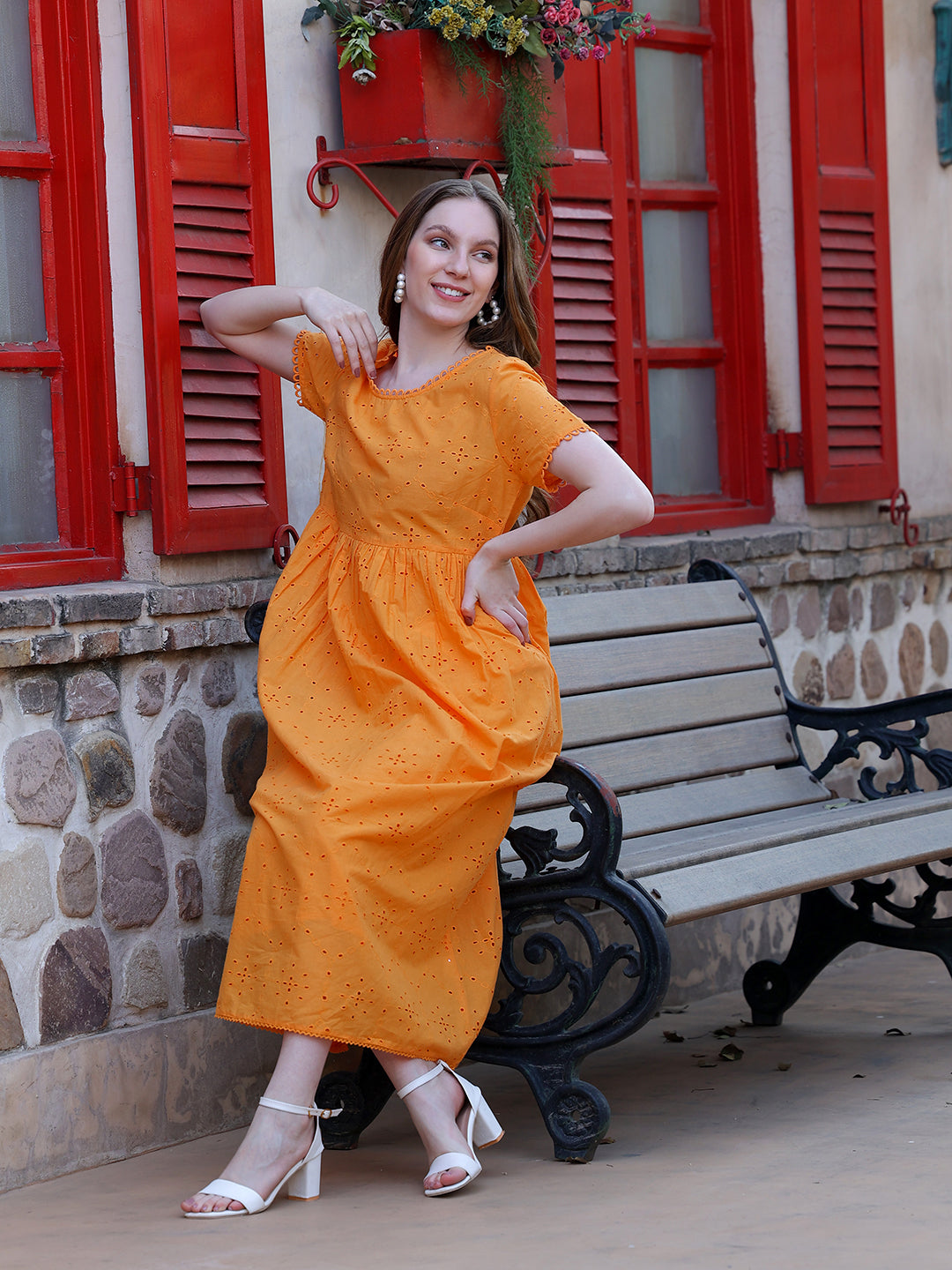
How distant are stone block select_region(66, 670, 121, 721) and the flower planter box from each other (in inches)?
48.1

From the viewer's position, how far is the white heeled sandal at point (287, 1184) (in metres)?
3.01

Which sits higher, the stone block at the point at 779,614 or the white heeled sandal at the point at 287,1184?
the stone block at the point at 779,614

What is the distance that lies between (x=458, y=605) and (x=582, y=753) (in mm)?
682

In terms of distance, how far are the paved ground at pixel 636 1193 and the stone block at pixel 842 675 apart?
128 centimetres

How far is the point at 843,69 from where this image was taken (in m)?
5.00

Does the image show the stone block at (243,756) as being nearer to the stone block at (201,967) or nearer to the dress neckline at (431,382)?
the stone block at (201,967)

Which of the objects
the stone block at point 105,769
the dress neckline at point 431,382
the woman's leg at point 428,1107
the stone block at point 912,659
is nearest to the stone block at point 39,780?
the stone block at point 105,769

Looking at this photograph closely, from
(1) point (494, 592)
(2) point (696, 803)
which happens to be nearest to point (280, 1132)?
(1) point (494, 592)

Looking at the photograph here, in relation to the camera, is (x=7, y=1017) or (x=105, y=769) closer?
(x=7, y=1017)

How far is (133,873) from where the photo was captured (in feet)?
11.4

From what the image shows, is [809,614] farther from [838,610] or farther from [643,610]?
[643,610]

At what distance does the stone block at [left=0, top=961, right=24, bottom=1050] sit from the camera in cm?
324

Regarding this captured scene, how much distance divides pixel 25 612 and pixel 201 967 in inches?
31.9

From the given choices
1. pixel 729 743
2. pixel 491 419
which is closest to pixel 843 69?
pixel 729 743
